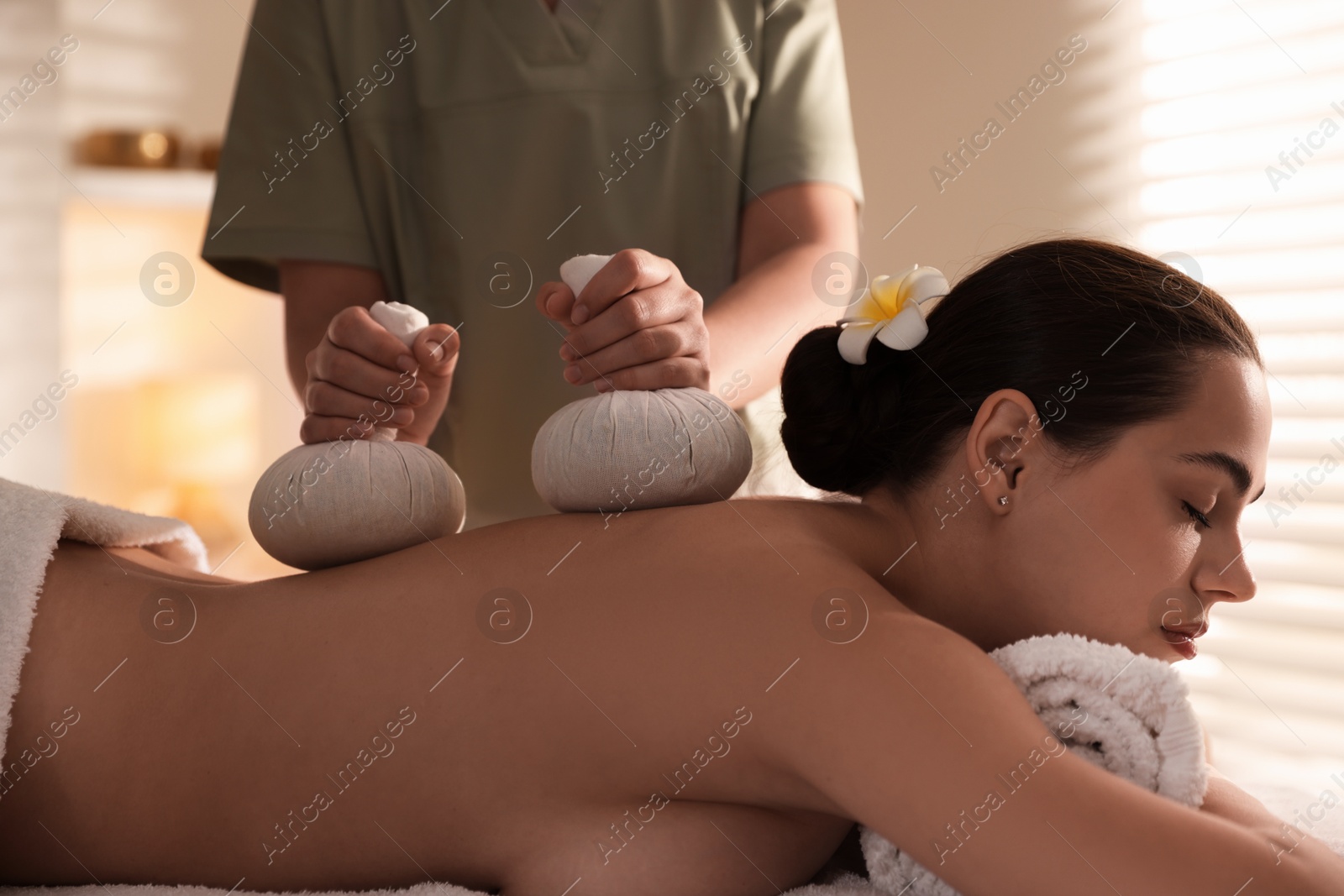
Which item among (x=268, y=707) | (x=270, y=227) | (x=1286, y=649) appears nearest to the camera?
(x=268, y=707)

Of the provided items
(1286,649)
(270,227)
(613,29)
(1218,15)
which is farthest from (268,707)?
(1218,15)

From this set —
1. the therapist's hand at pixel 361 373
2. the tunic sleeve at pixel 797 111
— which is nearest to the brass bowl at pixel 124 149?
the tunic sleeve at pixel 797 111

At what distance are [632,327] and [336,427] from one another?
29 centimetres

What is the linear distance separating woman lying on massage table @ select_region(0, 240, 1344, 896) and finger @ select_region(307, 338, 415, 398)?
17cm

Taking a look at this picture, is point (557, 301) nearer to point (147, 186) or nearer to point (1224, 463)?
point (1224, 463)

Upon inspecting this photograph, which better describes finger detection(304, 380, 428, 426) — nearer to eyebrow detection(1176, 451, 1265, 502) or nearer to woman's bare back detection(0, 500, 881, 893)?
woman's bare back detection(0, 500, 881, 893)

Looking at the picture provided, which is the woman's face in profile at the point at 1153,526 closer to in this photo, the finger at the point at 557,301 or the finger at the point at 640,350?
the finger at the point at 640,350

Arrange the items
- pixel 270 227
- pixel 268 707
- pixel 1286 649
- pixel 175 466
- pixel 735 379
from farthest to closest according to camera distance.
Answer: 1. pixel 175 466
2. pixel 1286 649
3. pixel 270 227
4. pixel 735 379
5. pixel 268 707

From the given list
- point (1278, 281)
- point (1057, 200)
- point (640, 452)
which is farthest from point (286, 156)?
point (1278, 281)

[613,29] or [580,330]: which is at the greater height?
[613,29]

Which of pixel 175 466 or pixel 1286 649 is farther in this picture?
pixel 175 466

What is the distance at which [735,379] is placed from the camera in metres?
1.24

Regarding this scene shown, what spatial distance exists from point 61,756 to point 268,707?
0.55ft

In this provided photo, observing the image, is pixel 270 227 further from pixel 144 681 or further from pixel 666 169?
pixel 144 681
